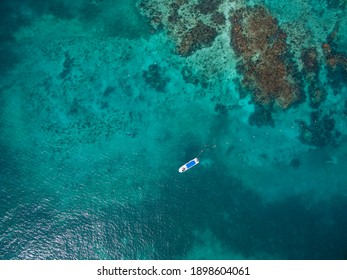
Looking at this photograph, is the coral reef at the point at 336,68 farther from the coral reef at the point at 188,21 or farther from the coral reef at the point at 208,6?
the coral reef at the point at 208,6

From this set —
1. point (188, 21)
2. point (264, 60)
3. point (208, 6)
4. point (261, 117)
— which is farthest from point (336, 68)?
point (188, 21)

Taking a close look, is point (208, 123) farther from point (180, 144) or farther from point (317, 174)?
point (317, 174)

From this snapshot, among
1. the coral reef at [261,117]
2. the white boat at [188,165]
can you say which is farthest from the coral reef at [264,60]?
the white boat at [188,165]

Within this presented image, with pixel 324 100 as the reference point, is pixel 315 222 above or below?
below

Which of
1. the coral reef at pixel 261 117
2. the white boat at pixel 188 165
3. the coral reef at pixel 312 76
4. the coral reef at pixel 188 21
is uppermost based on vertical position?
the coral reef at pixel 188 21

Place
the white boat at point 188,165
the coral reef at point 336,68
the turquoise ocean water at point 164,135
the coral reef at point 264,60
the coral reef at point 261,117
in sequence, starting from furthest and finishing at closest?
the coral reef at point 336,68, the coral reef at point 261,117, the coral reef at point 264,60, the white boat at point 188,165, the turquoise ocean water at point 164,135

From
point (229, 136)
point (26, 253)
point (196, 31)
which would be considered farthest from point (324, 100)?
point (26, 253)

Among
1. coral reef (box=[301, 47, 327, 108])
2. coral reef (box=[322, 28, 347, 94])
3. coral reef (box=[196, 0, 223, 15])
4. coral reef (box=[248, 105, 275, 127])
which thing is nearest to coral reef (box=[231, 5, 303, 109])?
coral reef (box=[248, 105, 275, 127])
